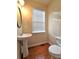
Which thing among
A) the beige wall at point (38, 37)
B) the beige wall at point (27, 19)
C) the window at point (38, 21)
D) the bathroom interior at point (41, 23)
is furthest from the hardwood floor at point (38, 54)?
the window at point (38, 21)

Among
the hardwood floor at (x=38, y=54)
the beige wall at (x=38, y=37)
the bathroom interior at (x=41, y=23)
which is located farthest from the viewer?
the beige wall at (x=38, y=37)

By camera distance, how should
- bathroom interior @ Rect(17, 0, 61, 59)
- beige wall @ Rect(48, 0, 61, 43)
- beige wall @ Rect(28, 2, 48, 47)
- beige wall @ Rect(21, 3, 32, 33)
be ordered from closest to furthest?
beige wall @ Rect(21, 3, 32, 33)
bathroom interior @ Rect(17, 0, 61, 59)
beige wall @ Rect(28, 2, 48, 47)
beige wall @ Rect(48, 0, 61, 43)

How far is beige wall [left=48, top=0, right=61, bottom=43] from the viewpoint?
4778 mm

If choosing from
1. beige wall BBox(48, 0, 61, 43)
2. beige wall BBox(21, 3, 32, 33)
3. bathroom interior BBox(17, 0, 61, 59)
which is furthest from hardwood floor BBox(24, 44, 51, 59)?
beige wall BBox(48, 0, 61, 43)

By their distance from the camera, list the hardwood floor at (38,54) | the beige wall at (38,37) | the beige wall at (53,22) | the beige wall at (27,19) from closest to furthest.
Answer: the hardwood floor at (38,54)
the beige wall at (27,19)
the beige wall at (38,37)
the beige wall at (53,22)

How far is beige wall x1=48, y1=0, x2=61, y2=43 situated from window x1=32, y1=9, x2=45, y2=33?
0.39m

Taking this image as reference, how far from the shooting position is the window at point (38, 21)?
4824mm

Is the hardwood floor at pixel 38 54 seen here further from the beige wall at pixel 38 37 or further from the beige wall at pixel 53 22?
the beige wall at pixel 53 22

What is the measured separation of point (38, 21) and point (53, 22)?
31.2 inches

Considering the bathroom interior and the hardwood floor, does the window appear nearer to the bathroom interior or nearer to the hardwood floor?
the bathroom interior

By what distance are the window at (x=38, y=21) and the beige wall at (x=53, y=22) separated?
15.3 inches
